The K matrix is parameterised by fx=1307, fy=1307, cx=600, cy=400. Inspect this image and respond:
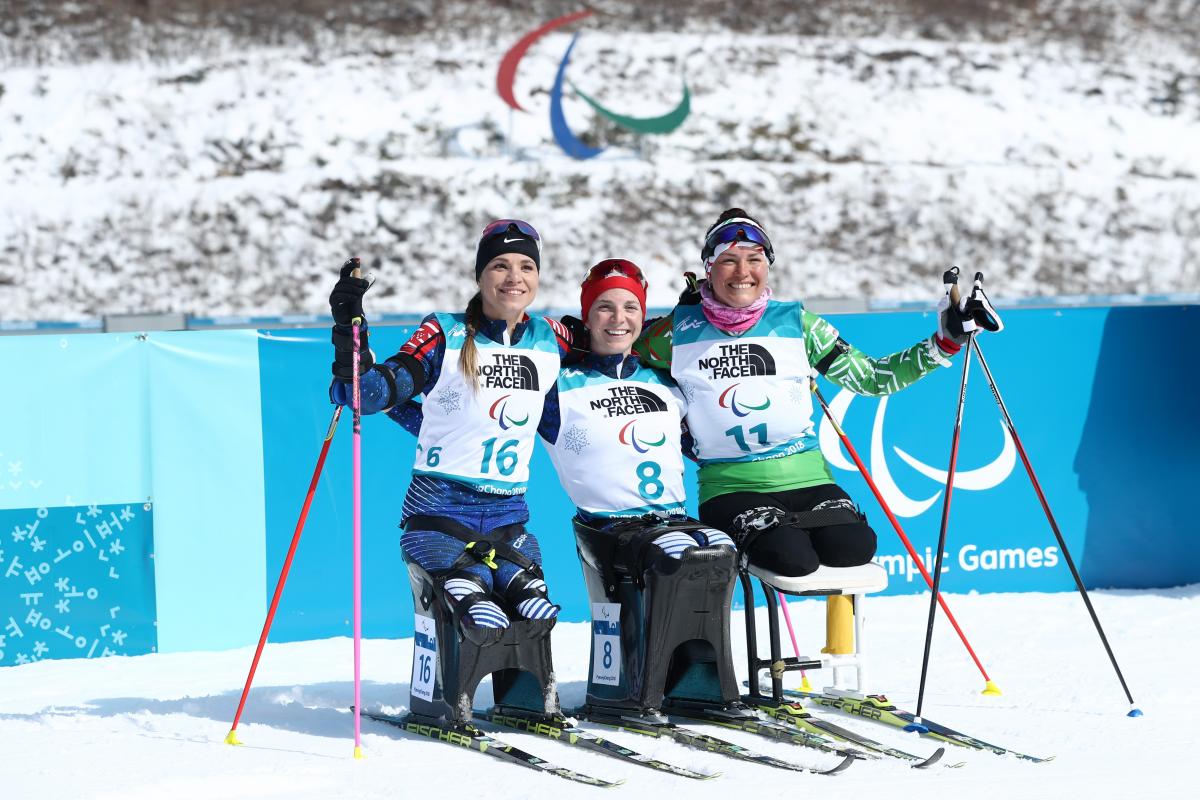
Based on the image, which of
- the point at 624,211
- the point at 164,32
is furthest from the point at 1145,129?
the point at 164,32

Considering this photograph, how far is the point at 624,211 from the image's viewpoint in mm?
21875

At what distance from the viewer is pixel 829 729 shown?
14.1 ft

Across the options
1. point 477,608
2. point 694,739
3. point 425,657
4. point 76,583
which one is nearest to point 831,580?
point 694,739

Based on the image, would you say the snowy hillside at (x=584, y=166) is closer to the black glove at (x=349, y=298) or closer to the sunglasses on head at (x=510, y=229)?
the sunglasses on head at (x=510, y=229)

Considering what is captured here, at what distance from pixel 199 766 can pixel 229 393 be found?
98.9 inches

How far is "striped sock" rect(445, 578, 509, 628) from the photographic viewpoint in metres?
4.18

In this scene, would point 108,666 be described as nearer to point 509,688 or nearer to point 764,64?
point 509,688

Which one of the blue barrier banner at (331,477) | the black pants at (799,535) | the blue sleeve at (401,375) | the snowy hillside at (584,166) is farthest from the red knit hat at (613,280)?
the snowy hillside at (584,166)

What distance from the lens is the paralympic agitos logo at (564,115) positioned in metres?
23.0

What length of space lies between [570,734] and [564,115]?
20245 millimetres

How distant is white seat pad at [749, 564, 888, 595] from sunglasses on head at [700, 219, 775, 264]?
44.6 inches

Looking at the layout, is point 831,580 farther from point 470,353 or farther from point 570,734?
point 470,353

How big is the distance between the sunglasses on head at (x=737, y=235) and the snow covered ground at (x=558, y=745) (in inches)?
67.5

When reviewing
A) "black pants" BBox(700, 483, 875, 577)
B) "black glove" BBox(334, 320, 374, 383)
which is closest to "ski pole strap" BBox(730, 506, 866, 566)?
"black pants" BBox(700, 483, 875, 577)
